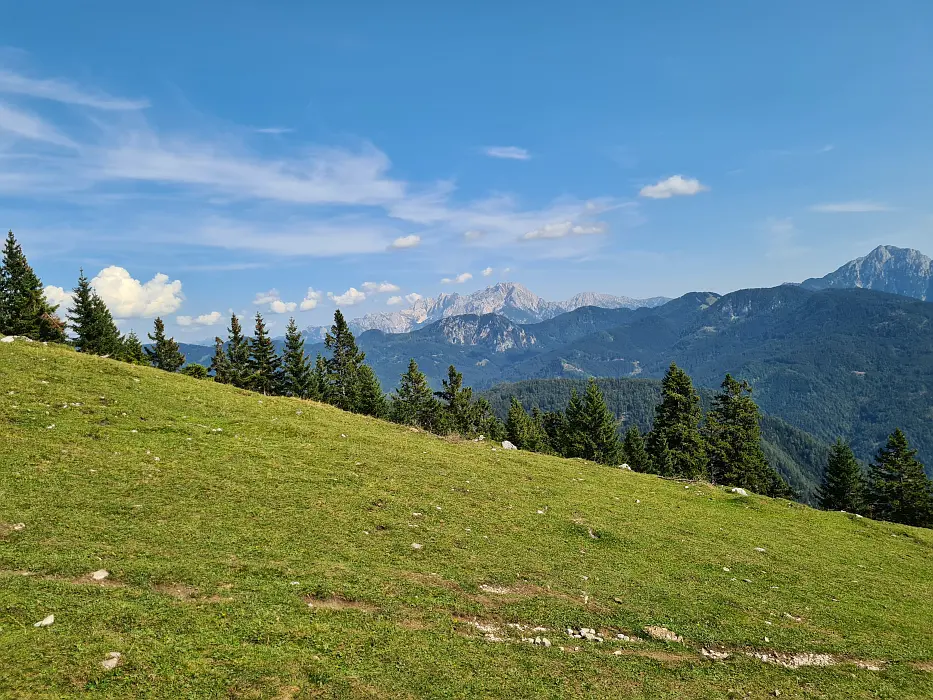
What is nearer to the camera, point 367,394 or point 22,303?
point 22,303

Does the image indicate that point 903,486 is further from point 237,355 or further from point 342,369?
point 237,355

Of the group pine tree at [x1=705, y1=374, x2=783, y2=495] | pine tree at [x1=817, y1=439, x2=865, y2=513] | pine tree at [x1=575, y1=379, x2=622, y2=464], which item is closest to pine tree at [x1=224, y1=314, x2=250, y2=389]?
pine tree at [x1=575, y1=379, x2=622, y2=464]

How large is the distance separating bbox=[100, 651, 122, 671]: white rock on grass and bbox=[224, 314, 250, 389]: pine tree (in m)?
77.9

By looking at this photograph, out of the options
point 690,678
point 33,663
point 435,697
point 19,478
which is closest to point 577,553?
point 690,678

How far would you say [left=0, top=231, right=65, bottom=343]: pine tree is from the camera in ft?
199

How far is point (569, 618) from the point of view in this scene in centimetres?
1191

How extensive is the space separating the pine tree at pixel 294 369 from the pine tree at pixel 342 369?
483cm

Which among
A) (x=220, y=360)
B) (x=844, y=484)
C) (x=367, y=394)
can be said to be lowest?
(x=844, y=484)

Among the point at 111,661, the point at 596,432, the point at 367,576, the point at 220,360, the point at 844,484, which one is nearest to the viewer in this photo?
the point at 111,661

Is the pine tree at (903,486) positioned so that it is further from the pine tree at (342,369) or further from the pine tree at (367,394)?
the pine tree at (342,369)

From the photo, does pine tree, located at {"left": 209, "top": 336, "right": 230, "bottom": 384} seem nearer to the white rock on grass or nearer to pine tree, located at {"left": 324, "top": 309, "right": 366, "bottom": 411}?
pine tree, located at {"left": 324, "top": 309, "right": 366, "bottom": 411}

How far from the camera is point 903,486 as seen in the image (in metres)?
64.1

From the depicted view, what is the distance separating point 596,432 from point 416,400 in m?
Result: 32.7

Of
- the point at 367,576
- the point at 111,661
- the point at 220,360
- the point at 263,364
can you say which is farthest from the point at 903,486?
the point at 220,360
